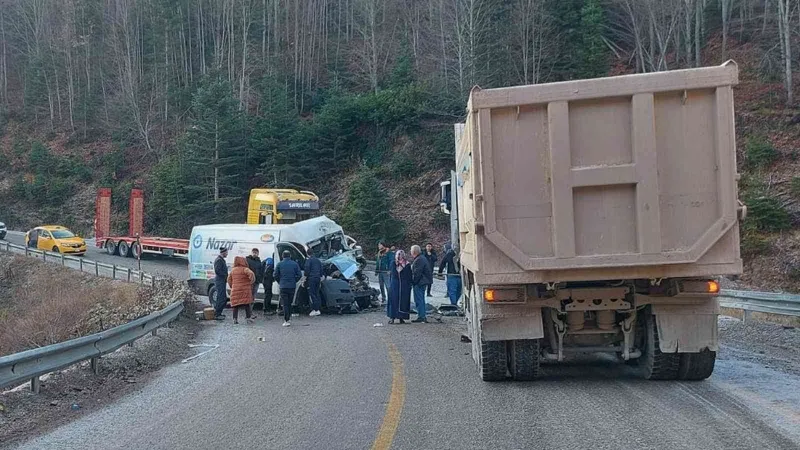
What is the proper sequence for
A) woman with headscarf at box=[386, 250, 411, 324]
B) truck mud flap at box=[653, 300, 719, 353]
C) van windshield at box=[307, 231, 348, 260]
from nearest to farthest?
truck mud flap at box=[653, 300, 719, 353] → woman with headscarf at box=[386, 250, 411, 324] → van windshield at box=[307, 231, 348, 260]

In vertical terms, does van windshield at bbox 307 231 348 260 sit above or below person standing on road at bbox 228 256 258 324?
above

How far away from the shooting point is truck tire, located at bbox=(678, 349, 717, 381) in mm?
8070

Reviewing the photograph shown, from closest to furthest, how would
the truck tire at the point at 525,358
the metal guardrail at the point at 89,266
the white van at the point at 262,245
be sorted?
the truck tire at the point at 525,358 < the white van at the point at 262,245 < the metal guardrail at the point at 89,266

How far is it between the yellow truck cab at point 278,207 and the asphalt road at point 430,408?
67.3 ft

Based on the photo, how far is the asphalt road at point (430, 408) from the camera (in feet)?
19.7

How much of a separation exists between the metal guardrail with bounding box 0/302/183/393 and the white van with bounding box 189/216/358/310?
26.5ft

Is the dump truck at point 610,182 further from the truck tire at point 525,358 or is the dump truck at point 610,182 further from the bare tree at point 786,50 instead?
the bare tree at point 786,50

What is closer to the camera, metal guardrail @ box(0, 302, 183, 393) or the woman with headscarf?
metal guardrail @ box(0, 302, 183, 393)

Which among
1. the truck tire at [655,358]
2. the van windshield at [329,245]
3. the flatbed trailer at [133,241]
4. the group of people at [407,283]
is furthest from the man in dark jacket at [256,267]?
the truck tire at [655,358]

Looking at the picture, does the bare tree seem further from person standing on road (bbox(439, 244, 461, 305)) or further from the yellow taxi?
the yellow taxi

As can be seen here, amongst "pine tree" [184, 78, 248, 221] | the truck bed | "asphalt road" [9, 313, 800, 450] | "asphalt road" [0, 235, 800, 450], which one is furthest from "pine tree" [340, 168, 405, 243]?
the truck bed

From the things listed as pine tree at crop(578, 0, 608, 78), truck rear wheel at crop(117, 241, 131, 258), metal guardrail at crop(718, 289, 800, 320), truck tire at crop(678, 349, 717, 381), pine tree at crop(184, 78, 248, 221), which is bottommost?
truck tire at crop(678, 349, 717, 381)

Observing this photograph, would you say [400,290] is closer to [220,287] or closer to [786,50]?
[220,287]

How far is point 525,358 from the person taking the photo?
8.34 meters
